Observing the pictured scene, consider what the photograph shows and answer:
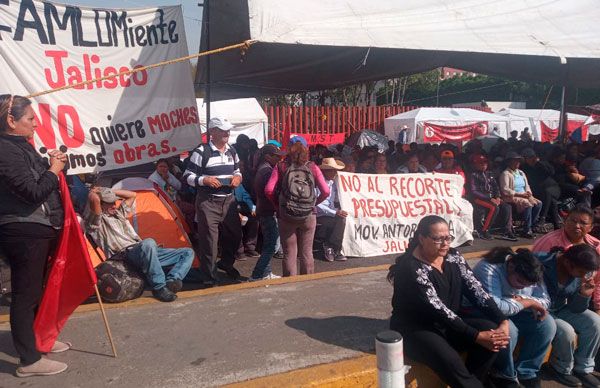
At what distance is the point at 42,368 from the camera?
3.26 metres

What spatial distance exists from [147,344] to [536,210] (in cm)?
739

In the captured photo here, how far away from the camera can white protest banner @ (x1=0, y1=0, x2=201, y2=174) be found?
499 cm

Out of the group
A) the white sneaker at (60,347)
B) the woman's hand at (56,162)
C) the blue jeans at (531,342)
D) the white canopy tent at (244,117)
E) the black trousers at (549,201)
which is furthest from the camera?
the white canopy tent at (244,117)

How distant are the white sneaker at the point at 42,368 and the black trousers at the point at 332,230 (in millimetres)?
4309

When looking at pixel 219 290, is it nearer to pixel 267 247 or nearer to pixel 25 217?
pixel 267 247

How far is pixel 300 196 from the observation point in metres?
5.21

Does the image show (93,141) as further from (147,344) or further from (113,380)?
(113,380)

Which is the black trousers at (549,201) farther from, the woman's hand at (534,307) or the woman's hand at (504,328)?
the woman's hand at (504,328)

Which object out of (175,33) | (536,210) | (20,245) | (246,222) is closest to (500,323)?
(20,245)

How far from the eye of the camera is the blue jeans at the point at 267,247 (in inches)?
219

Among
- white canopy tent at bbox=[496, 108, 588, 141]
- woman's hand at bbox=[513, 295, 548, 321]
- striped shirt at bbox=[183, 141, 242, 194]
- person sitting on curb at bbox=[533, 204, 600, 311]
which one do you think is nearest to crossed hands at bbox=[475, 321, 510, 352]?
woman's hand at bbox=[513, 295, 548, 321]

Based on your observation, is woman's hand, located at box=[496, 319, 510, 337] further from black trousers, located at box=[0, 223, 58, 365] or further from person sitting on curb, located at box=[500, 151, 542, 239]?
person sitting on curb, located at box=[500, 151, 542, 239]

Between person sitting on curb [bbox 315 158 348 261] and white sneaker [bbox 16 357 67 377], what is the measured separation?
415cm

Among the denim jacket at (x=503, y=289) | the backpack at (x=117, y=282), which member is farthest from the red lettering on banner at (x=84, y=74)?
the denim jacket at (x=503, y=289)
